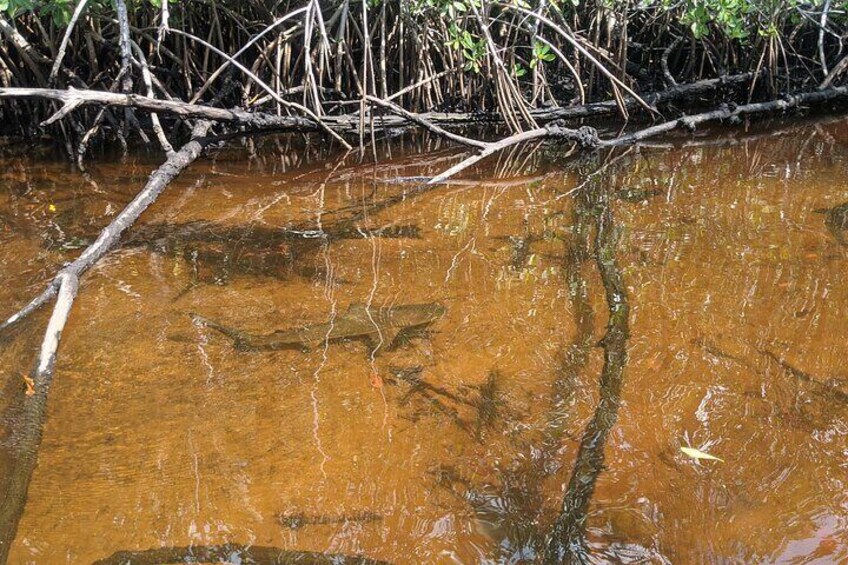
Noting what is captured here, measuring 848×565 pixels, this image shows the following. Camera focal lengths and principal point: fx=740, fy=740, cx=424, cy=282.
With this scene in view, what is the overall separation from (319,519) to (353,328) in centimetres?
96

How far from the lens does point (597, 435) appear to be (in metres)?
1.95

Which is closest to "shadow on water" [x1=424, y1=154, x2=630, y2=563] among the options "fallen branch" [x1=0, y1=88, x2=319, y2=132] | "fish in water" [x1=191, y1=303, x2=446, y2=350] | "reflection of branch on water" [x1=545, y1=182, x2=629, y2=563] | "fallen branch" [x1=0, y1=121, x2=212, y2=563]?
"reflection of branch on water" [x1=545, y1=182, x2=629, y2=563]

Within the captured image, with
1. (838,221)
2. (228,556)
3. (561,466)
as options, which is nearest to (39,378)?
(228,556)

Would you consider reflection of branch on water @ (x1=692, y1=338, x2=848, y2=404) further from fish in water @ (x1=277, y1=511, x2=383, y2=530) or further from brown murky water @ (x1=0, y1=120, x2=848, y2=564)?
fish in water @ (x1=277, y1=511, x2=383, y2=530)

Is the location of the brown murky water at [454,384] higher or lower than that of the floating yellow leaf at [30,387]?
lower

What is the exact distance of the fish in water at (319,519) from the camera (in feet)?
5.48

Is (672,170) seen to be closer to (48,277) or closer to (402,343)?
(402,343)

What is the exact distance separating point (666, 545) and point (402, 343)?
3.66ft

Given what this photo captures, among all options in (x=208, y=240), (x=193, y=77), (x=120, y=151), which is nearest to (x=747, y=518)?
(x=208, y=240)

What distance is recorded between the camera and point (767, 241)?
325cm

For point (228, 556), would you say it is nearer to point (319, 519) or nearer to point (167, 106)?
point (319, 519)

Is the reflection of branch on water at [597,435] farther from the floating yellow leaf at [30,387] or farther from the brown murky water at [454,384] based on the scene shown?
the floating yellow leaf at [30,387]

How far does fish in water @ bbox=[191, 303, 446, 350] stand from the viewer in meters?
2.48

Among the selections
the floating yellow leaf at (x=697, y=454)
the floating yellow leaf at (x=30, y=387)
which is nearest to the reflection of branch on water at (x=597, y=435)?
the floating yellow leaf at (x=697, y=454)
